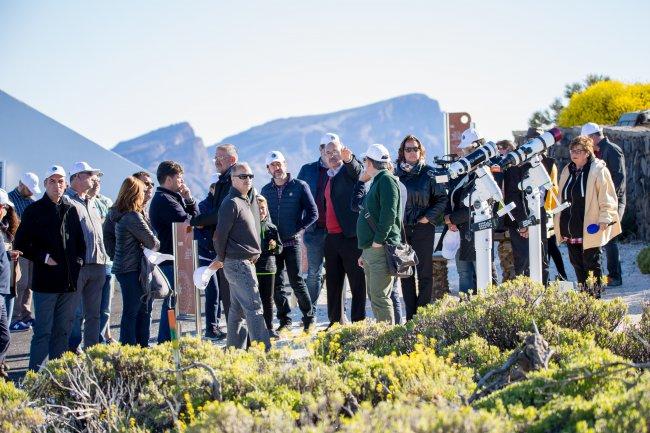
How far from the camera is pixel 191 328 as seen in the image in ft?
Answer: 39.0

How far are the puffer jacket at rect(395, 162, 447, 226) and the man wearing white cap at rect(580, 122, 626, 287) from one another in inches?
127

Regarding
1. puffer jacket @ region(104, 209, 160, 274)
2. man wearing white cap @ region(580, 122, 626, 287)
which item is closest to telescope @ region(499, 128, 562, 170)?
man wearing white cap @ region(580, 122, 626, 287)

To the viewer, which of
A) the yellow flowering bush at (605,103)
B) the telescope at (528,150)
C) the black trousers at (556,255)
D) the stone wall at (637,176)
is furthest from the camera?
the yellow flowering bush at (605,103)

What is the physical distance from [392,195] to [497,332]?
6.54ft

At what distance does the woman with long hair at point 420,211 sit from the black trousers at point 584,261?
1881mm

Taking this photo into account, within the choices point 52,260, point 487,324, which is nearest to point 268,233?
point 52,260

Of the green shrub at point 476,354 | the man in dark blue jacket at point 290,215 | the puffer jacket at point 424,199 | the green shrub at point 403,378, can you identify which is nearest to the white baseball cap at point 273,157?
the man in dark blue jacket at point 290,215

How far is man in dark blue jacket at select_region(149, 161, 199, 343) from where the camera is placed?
9.95 metres

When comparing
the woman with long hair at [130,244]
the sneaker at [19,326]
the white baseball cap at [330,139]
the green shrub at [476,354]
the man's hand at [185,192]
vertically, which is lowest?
the sneaker at [19,326]

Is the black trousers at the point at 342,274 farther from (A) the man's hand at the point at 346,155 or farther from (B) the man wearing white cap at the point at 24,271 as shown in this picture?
(B) the man wearing white cap at the point at 24,271

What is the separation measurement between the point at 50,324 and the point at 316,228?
3327 millimetres

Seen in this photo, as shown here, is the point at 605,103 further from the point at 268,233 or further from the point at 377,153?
the point at 377,153

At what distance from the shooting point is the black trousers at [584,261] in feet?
35.1

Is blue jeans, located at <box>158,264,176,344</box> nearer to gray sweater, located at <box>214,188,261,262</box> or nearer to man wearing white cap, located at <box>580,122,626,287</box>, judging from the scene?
gray sweater, located at <box>214,188,261,262</box>
